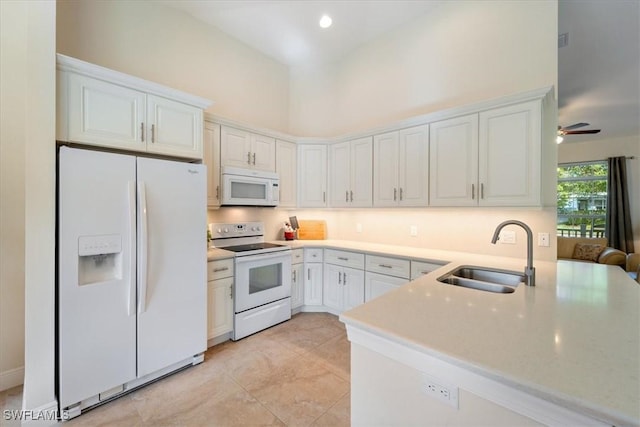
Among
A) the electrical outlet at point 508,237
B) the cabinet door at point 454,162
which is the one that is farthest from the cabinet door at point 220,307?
the electrical outlet at point 508,237

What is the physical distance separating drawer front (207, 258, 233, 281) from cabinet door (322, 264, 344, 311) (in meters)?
1.21

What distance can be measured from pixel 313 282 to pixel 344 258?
0.56 metres

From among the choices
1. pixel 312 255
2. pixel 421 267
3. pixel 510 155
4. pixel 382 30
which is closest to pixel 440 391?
pixel 421 267

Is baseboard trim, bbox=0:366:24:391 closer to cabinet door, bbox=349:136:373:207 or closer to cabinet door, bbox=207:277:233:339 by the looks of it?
cabinet door, bbox=207:277:233:339

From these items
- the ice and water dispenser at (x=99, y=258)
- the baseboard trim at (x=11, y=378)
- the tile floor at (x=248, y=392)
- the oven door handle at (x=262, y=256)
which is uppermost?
the ice and water dispenser at (x=99, y=258)

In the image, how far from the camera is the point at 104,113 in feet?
6.09

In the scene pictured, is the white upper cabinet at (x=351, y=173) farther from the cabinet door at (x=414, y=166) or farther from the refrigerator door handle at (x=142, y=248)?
the refrigerator door handle at (x=142, y=248)

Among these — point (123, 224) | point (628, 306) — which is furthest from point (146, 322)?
point (628, 306)

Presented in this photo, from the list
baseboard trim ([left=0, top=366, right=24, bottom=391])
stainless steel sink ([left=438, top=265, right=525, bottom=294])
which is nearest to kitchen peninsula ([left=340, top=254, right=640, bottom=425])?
stainless steel sink ([left=438, top=265, right=525, bottom=294])

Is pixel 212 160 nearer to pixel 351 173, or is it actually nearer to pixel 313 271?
pixel 351 173

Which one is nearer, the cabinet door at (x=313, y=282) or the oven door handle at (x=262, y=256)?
the oven door handle at (x=262, y=256)

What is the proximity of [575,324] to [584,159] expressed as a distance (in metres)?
7.61

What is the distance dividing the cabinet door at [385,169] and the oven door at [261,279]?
1.29 metres

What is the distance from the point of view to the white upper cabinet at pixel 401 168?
109 inches
